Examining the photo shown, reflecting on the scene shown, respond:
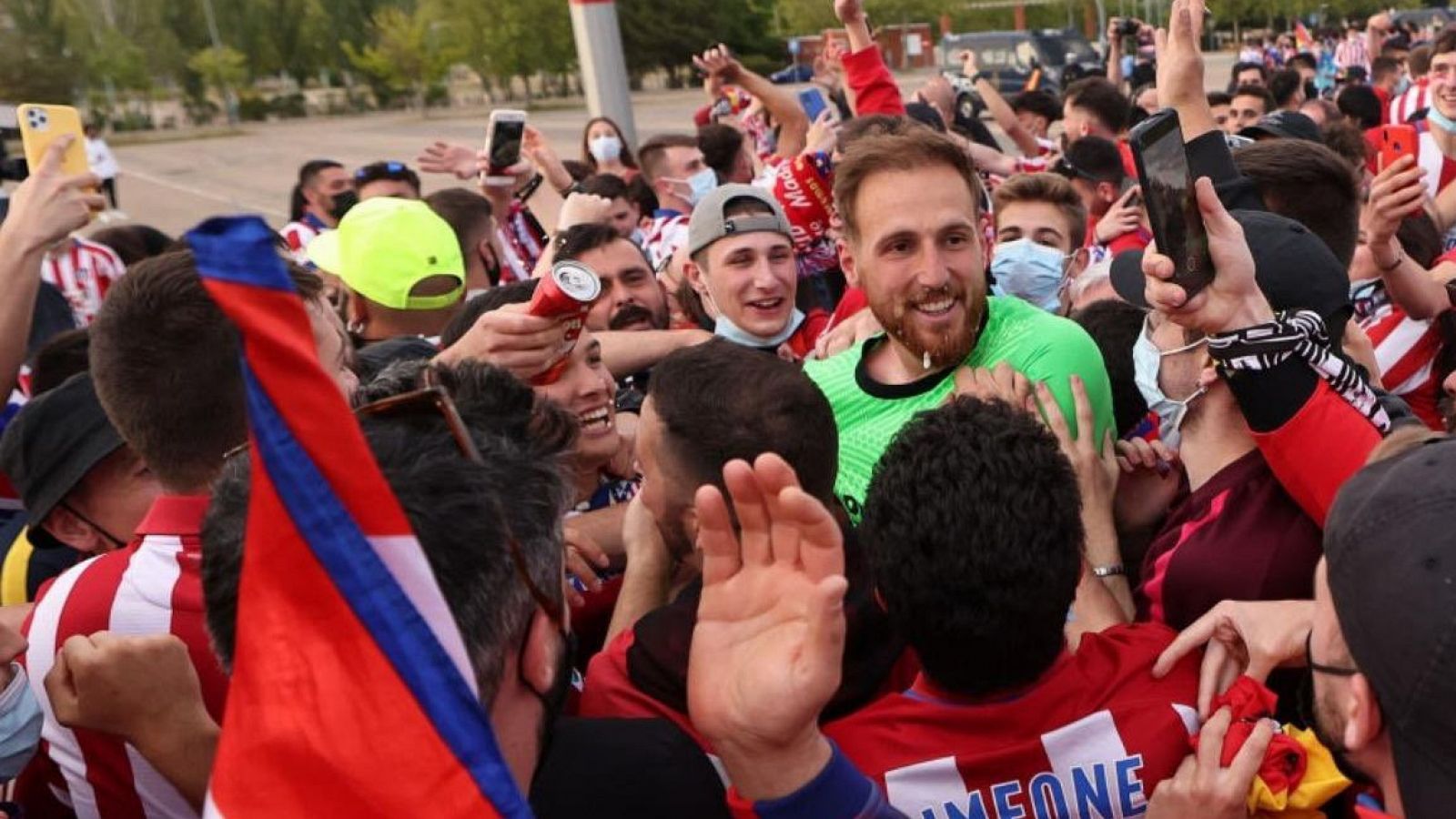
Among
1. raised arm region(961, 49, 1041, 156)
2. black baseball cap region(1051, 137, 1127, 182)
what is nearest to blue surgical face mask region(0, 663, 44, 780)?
black baseball cap region(1051, 137, 1127, 182)

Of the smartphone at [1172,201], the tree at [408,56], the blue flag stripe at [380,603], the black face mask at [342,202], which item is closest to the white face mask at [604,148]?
the black face mask at [342,202]

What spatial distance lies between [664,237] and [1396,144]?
3.92 meters

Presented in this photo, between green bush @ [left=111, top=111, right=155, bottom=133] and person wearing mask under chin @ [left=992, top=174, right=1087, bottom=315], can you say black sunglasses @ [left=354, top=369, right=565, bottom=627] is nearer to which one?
person wearing mask under chin @ [left=992, top=174, right=1087, bottom=315]

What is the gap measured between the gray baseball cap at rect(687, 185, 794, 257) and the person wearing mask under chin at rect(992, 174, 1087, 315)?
Answer: 84 cm

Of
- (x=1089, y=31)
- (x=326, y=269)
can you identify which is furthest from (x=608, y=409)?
(x=1089, y=31)

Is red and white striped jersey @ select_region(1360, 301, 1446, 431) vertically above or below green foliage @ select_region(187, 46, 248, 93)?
below

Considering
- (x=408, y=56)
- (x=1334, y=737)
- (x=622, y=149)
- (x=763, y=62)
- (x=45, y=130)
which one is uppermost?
(x=408, y=56)

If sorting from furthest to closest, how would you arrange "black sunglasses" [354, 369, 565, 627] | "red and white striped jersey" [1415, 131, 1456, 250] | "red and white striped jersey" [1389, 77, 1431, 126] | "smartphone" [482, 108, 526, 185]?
"red and white striped jersey" [1389, 77, 1431, 126] → "red and white striped jersey" [1415, 131, 1456, 250] → "smartphone" [482, 108, 526, 185] → "black sunglasses" [354, 369, 565, 627]

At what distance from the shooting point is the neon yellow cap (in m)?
4.17

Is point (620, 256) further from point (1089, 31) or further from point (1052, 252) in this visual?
point (1089, 31)

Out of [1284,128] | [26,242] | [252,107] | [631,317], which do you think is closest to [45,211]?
[26,242]

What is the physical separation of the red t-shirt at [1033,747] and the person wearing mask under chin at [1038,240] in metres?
2.64

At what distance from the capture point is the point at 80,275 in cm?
625

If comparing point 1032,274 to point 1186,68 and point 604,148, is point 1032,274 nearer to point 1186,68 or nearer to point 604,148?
point 1186,68
